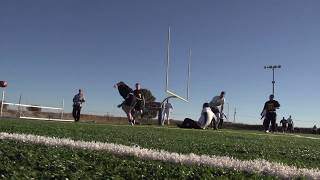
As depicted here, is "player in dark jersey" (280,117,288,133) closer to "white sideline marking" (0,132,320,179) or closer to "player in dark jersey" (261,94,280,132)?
"player in dark jersey" (261,94,280,132)

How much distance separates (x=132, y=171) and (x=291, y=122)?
174 ft

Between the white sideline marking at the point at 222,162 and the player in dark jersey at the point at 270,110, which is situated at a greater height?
the player in dark jersey at the point at 270,110

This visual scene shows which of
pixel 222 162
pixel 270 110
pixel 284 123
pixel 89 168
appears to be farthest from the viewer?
pixel 284 123

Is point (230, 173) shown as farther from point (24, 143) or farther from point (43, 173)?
point (24, 143)

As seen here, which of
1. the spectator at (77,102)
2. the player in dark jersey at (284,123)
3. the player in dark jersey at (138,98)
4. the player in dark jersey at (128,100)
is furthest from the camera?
the player in dark jersey at (284,123)

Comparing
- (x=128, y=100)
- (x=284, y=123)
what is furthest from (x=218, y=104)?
(x=284, y=123)

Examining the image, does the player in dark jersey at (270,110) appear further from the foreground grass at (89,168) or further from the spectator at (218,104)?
the foreground grass at (89,168)

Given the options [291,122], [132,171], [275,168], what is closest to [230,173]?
[275,168]

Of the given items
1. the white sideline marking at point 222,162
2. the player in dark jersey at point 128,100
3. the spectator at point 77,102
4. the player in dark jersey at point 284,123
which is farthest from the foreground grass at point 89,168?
the player in dark jersey at point 284,123

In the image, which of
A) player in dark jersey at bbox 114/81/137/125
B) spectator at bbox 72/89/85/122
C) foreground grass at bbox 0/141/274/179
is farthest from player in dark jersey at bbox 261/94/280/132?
foreground grass at bbox 0/141/274/179

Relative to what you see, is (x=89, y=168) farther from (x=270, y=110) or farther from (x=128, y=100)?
(x=270, y=110)

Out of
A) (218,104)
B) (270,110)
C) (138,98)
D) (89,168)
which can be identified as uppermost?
(138,98)

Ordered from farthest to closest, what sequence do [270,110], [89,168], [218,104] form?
[218,104]
[270,110]
[89,168]

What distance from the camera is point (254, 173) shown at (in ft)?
16.5
